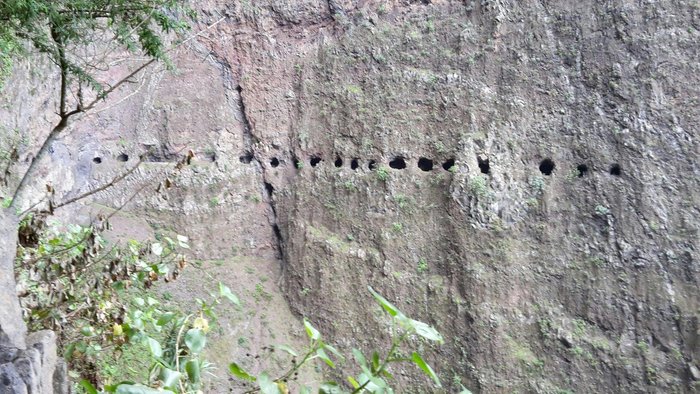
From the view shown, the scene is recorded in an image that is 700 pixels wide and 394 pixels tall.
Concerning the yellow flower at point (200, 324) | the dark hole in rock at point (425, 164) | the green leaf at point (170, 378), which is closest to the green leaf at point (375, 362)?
the green leaf at point (170, 378)

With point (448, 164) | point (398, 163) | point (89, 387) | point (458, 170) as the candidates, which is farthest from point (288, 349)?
point (398, 163)

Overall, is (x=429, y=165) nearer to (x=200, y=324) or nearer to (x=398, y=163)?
(x=398, y=163)

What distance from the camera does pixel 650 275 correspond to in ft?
30.1

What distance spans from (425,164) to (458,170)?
79cm

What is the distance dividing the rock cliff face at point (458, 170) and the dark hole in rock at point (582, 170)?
34 mm

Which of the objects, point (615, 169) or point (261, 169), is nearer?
point (615, 169)

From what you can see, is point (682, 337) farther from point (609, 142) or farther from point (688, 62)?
point (688, 62)

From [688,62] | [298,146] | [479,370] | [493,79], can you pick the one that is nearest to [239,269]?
[298,146]

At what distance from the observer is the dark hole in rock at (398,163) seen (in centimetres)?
1100

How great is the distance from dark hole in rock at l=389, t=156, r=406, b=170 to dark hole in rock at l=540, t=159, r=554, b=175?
2442mm

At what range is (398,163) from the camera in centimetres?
1107

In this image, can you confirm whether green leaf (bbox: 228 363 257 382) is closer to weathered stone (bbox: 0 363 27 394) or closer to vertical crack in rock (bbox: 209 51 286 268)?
weathered stone (bbox: 0 363 27 394)

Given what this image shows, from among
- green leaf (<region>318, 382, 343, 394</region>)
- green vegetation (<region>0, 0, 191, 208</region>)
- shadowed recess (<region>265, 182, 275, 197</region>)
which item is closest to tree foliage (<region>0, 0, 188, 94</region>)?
green vegetation (<region>0, 0, 191, 208</region>)

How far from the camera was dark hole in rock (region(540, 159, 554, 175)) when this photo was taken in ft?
33.6
